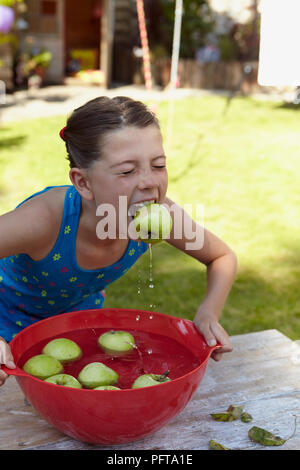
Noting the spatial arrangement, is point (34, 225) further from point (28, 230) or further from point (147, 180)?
point (147, 180)

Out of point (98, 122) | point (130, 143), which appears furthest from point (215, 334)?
point (98, 122)

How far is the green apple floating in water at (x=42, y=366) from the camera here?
1.26 meters

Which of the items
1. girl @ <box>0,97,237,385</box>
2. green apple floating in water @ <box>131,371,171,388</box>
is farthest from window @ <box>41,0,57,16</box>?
green apple floating in water @ <box>131,371,171,388</box>

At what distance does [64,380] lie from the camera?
1.21 m

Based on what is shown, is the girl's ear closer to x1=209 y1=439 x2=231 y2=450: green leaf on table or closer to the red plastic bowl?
the red plastic bowl

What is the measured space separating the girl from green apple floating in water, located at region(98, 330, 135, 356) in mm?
196

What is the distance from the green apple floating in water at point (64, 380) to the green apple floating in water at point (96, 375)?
0.09ft

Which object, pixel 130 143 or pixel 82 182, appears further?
pixel 82 182

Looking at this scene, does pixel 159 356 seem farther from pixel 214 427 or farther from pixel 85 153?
pixel 85 153

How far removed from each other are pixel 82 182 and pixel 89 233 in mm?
278

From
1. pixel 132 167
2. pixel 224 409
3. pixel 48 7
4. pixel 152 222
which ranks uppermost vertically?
pixel 48 7

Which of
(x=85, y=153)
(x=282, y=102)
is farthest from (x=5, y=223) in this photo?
(x=282, y=102)

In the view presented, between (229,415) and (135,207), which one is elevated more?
(135,207)

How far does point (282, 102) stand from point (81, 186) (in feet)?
30.0
